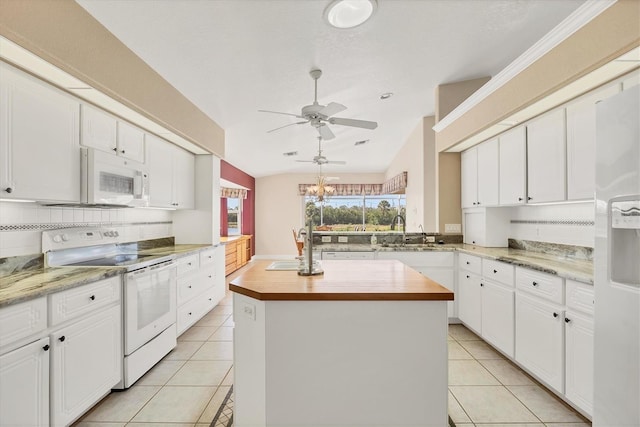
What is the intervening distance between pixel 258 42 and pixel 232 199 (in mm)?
6461

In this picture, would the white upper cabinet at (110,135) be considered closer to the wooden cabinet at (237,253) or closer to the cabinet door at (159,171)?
the cabinet door at (159,171)

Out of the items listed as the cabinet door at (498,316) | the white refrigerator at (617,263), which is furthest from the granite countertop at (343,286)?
the cabinet door at (498,316)

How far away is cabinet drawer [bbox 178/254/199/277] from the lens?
3.18 metres

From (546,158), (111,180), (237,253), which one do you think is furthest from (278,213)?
(546,158)

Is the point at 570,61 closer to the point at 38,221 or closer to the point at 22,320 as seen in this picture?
the point at 22,320

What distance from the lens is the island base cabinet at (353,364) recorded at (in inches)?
62.6

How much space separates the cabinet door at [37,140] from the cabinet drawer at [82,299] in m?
0.62

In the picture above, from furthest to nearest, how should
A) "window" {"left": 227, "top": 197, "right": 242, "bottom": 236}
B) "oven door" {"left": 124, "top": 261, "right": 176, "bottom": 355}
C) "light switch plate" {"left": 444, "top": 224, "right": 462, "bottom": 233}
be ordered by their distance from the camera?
1. "window" {"left": 227, "top": 197, "right": 242, "bottom": 236}
2. "light switch plate" {"left": 444, "top": 224, "right": 462, "bottom": 233}
3. "oven door" {"left": 124, "top": 261, "right": 176, "bottom": 355}

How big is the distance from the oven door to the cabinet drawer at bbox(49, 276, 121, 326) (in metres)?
0.13

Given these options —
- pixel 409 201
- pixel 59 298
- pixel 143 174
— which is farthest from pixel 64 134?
pixel 409 201

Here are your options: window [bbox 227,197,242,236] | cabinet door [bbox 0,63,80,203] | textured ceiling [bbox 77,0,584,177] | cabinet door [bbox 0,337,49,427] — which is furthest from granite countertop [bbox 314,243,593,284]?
window [bbox 227,197,242,236]

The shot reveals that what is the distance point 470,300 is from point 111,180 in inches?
138

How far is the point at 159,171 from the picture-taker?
3.33m

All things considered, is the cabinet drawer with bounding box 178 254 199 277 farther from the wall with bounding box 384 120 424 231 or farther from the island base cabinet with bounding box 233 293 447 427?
the wall with bounding box 384 120 424 231
